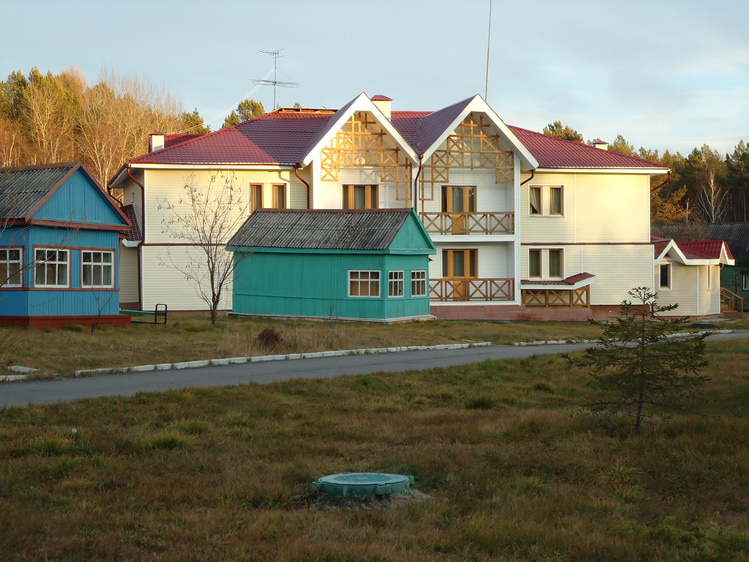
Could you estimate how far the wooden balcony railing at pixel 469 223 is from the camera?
36.7 meters

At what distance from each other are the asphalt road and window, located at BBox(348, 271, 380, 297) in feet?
25.2

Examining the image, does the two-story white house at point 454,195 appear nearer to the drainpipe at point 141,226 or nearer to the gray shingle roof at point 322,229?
the drainpipe at point 141,226

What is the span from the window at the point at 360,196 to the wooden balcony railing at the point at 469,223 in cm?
227

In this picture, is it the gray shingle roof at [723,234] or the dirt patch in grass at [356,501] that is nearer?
the dirt patch in grass at [356,501]

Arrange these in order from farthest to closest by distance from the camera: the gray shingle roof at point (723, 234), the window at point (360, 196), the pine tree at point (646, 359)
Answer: the gray shingle roof at point (723, 234) → the window at point (360, 196) → the pine tree at point (646, 359)

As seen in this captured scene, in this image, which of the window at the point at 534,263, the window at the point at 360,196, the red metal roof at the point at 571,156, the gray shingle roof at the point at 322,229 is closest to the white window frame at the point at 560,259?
the window at the point at 534,263

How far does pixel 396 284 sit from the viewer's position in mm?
29109

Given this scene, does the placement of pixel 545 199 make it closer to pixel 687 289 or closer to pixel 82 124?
pixel 687 289

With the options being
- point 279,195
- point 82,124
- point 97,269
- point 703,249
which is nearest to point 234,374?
point 97,269

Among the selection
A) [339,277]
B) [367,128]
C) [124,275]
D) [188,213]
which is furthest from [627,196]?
[124,275]

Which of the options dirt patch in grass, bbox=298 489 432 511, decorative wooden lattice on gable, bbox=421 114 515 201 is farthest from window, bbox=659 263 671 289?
dirt patch in grass, bbox=298 489 432 511

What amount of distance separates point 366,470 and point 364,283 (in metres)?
20.6

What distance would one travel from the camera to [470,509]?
702cm

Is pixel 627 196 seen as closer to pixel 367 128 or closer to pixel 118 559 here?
pixel 367 128
